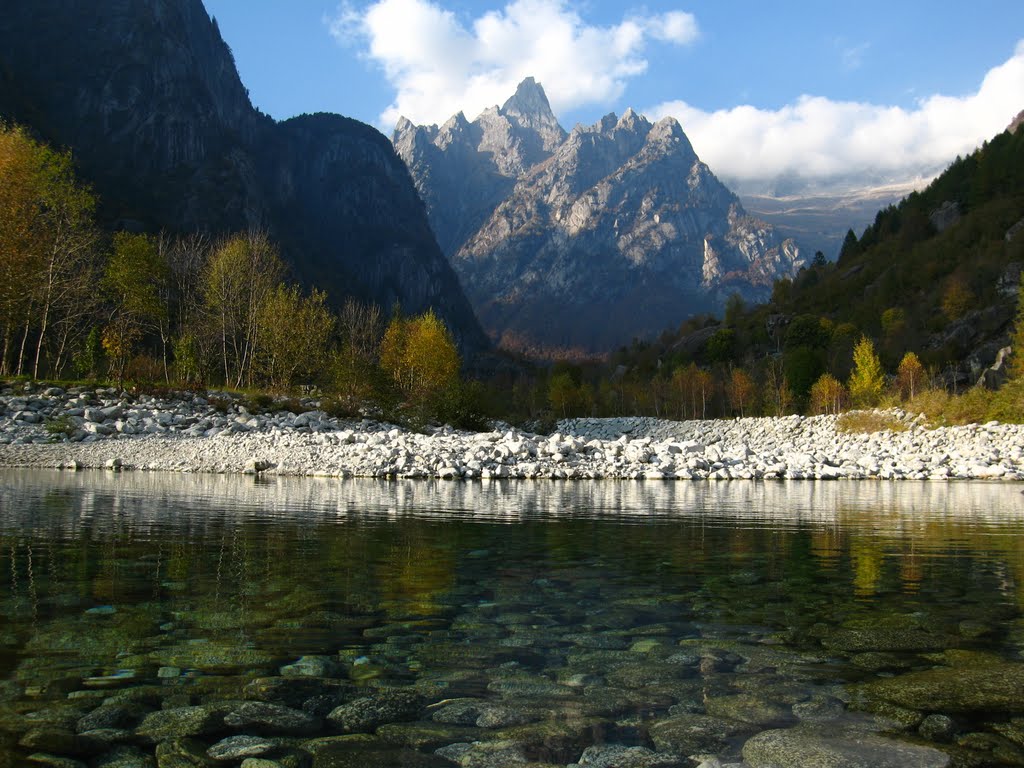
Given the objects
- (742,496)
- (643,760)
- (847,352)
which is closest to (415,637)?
(643,760)

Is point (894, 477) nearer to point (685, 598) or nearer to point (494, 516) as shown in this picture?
point (494, 516)

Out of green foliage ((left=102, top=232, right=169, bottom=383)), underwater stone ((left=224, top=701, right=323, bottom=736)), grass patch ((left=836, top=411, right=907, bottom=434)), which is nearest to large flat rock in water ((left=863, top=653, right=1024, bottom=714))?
underwater stone ((left=224, top=701, right=323, bottom=736))

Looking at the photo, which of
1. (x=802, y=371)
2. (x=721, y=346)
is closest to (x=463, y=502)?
(x=802, y=371)

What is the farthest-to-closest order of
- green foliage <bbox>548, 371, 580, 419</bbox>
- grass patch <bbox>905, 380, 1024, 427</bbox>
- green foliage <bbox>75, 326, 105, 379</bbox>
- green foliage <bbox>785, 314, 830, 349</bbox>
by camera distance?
green foliage <bbox>785, 314, 830, 349</bbox>, green foliage <bbox>548, 371, 580, 419</bbox>, grass patch <bbox>905, 380, 1024, 427</bbox>, green foliage <bbox>75, 326, 105, 379</bbox>

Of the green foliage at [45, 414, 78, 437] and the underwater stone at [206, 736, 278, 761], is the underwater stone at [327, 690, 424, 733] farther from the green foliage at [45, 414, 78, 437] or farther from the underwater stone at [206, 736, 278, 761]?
the green foliage at [45, 414, 78, 437]

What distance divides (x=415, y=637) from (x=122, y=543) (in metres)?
5.73

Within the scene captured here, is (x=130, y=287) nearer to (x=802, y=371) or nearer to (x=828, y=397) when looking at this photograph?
(x=828, y=397)

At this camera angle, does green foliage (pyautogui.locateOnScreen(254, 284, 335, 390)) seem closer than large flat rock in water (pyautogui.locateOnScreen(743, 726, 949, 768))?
No

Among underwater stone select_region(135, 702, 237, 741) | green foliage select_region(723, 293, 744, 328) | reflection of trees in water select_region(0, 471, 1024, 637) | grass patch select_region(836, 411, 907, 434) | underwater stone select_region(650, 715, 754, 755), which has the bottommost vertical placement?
underwater stone select_region(650, 715, 754, 755)

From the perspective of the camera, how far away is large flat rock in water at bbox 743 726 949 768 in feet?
10.6

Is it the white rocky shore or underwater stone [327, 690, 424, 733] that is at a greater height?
the white rocky shore

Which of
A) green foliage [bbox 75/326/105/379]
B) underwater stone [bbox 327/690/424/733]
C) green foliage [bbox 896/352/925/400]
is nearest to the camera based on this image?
underwater stone [bbox 327/690/424/733]

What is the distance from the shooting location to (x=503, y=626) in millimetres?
5605

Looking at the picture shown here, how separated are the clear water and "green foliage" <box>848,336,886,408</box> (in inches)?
2051
